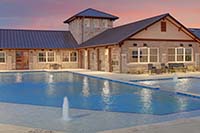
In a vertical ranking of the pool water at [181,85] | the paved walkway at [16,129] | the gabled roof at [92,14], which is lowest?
the paved walkway at [16,129]

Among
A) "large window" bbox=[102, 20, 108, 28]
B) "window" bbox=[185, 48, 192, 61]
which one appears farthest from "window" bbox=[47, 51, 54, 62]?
"window" bbox=[185, 48, 192, 61]

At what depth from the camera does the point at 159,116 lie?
7965 mm

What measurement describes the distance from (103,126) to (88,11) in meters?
28.0

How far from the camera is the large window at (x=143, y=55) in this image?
919 inches

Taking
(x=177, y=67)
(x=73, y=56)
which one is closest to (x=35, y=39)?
(x=73, y=56)

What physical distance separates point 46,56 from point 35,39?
2.58 metres

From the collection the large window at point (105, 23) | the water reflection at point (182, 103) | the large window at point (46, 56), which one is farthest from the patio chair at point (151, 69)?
the large window at point (46, 56)

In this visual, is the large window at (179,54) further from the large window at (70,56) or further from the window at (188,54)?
the large window at (70,56)

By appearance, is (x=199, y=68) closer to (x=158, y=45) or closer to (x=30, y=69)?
(x=158, y=45)

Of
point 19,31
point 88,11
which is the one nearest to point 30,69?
point 19,31

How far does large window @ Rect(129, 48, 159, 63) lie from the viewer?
2334 cm

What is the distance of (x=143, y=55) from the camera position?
23766mm

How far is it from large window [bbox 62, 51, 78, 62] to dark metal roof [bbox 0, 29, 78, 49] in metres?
0.88

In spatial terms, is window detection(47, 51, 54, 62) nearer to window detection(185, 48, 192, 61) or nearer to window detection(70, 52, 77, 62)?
window detection(70, 52, 77, 62)
